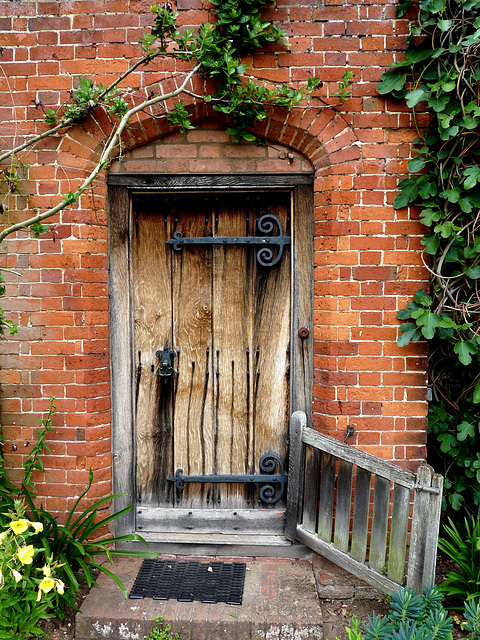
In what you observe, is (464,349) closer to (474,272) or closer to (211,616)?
(474,272)

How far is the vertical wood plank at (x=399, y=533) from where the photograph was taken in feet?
7.09

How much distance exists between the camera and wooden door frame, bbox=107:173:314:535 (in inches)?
102

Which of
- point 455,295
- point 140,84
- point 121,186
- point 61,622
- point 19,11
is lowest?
point 61,622

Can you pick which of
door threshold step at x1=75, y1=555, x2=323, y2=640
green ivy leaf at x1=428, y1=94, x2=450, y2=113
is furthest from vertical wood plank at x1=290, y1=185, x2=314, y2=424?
door threshold step at x1=75, y1=555, x2=323, y2=640

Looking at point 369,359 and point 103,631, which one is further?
point 369,359

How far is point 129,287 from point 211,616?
182 cm

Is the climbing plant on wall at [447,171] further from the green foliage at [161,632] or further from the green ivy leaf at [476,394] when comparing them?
the green foliage at [161,632]

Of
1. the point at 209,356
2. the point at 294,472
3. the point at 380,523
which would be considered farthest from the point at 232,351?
the point at 380,523

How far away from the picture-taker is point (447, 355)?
256 centimetres

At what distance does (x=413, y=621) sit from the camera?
191 cm

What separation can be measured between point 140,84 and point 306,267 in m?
1.39

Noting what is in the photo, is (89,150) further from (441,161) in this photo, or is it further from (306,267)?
(441,161)

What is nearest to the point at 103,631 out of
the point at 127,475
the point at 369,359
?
the point at 127,475

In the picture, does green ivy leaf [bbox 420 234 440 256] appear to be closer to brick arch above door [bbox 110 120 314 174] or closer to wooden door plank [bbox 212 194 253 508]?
brick arch above door [bbox 110 120 314 174]
